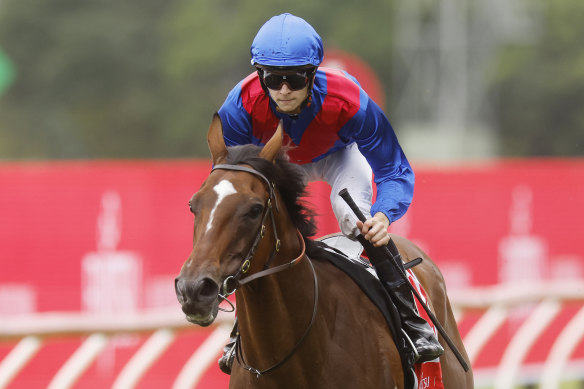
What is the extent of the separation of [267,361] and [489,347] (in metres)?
5.51

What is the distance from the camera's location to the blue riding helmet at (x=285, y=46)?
373 cm

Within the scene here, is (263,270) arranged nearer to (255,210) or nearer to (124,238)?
(255,210)

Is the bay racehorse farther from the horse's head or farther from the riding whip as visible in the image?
the riding whip

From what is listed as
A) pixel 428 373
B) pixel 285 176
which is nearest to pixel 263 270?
pixel 285 176

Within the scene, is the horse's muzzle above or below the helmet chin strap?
below

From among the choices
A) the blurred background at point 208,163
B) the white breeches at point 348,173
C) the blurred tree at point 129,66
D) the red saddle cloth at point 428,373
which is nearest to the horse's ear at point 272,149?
the white breeches at point 348,173

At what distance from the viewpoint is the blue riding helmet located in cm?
373

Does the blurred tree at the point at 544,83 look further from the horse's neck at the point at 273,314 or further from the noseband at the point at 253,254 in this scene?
the noseband at the point at 253,254

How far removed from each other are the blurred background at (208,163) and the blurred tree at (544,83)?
0.15 ft

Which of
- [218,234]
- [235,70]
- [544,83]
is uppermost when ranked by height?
[218,234]

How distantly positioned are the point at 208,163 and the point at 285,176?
6438 mm

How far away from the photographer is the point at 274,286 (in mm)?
3543

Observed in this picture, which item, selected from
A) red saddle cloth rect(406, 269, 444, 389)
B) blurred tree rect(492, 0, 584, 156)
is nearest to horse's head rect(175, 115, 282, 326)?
red saddle cloth rect(406, 269, 444, 389)

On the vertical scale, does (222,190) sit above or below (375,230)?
above
